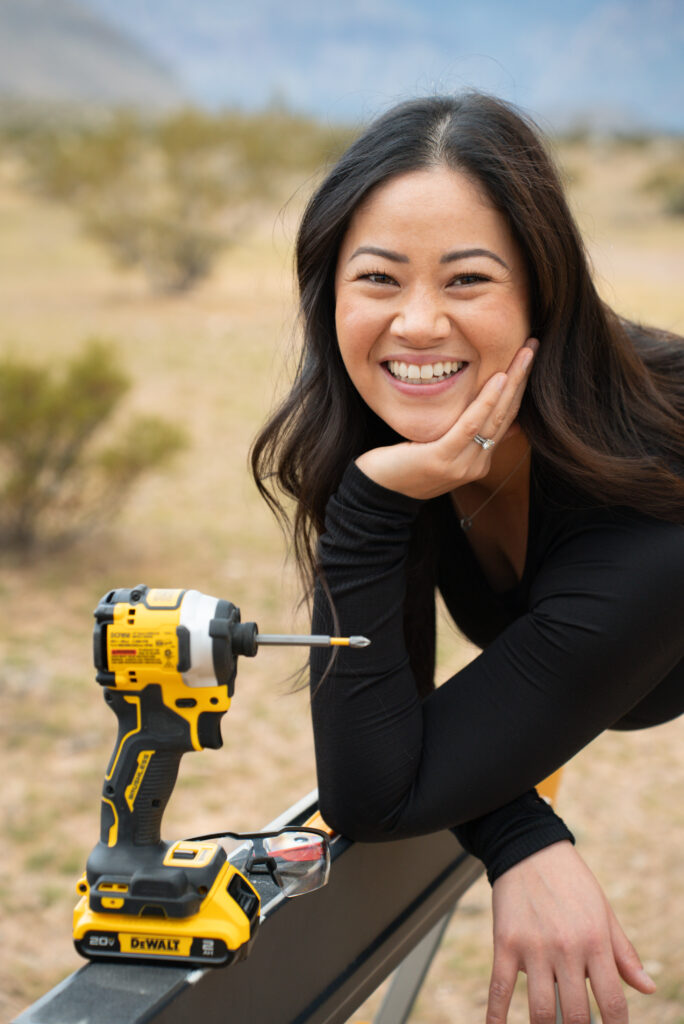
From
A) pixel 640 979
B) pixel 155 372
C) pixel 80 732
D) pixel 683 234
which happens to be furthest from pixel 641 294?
pixel 640 979

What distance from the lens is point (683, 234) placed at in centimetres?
1750

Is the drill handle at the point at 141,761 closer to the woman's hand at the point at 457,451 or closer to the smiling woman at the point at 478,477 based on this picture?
the smiling woman at the point at 478,477

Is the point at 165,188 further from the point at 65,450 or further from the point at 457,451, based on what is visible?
the point at 457,451

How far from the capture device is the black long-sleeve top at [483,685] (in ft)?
4.05

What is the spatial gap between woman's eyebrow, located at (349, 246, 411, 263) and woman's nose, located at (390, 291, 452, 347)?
47 millimetres

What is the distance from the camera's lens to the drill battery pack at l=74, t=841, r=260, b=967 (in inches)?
37.1

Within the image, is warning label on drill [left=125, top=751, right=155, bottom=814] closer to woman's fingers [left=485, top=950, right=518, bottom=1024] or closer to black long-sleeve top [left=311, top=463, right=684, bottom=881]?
black long-sleeve top [left=311, top=463, right=684, bottom=881]

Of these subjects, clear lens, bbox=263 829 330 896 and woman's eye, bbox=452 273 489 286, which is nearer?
clear lens, bbox=263 829 330 896

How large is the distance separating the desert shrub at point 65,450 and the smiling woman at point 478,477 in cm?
358

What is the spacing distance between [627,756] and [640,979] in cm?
262

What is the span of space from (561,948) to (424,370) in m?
0.72

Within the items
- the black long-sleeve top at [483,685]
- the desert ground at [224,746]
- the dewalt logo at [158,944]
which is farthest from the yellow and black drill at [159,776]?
the desert ground at [224,746]

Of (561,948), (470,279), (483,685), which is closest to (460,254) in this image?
(470,279)

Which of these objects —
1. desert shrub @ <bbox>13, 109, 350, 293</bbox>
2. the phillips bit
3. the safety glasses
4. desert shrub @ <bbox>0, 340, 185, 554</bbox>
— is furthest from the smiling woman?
desert shrub @ <bbox>13, 109, 350, 293</bbox>
